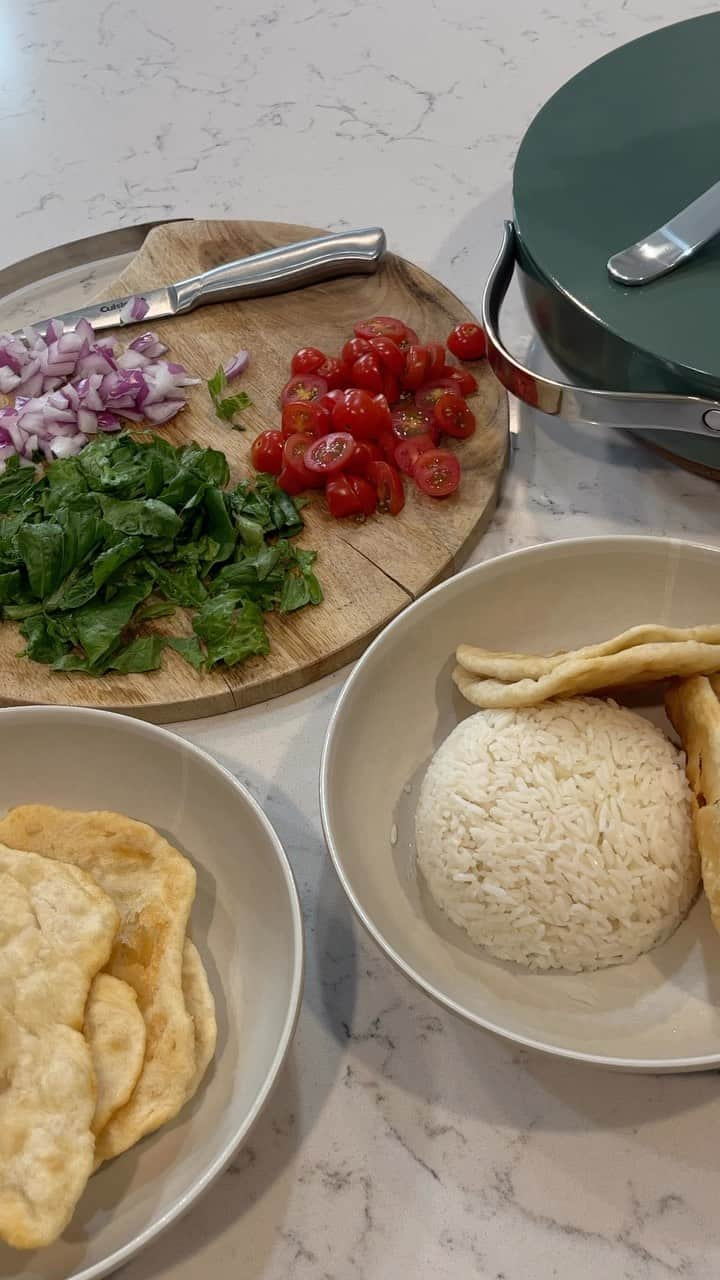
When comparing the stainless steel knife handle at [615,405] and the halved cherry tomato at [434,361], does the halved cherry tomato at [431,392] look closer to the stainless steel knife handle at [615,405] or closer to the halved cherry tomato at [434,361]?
the halved cherry tomato at [434,361]

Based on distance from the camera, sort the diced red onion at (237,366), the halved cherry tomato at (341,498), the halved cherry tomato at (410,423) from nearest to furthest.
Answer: the halved cherry tomato at (341,498) < the halved cherry tomato at (410,423) < the diced red onion at (237,366)

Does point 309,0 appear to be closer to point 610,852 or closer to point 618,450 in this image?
point 618,450

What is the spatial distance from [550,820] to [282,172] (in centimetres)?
172

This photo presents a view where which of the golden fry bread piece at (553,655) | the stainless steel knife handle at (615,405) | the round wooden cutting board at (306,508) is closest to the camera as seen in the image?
the golden fry bread piece at (553,655)

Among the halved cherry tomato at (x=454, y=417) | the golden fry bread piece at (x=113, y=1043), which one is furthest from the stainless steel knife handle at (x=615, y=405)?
the golden fry bread piece at (x=113, y=1043)

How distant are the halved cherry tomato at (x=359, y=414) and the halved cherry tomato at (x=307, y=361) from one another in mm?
155

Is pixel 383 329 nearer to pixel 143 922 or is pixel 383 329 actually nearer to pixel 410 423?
pixel 410 423

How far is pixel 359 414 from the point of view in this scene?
1.72 metres

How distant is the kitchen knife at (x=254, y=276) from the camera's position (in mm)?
2014

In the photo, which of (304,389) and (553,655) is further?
(304,389)

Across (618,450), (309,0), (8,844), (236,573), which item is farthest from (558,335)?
(309,0)

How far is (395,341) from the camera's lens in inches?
73.9

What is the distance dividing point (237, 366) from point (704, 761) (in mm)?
1111

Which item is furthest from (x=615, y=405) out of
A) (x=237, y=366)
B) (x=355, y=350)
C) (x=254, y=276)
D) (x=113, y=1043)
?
(x=113, y=1043)
